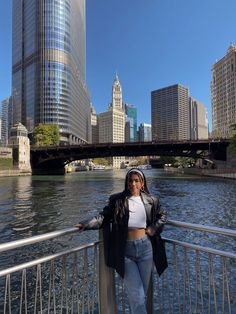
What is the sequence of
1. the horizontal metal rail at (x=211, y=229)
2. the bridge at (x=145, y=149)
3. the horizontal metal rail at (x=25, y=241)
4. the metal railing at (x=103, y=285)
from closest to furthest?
1. the horizontal metal rail at (x=25, y=241)
2. the horizontal metal rail at (x=211, y=229)
3. the metal railing at (x=103, y=285)
4. the bridge at (x=145, y=149)

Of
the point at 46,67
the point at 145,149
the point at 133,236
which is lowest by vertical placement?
the point at 133,236

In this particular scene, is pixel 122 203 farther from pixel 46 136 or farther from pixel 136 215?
pixel 46 136

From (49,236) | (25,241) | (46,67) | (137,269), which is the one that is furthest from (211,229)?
(46,67)

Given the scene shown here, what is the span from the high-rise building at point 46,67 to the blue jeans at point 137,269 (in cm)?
14581

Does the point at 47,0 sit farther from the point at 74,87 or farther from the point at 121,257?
the point at 121,257

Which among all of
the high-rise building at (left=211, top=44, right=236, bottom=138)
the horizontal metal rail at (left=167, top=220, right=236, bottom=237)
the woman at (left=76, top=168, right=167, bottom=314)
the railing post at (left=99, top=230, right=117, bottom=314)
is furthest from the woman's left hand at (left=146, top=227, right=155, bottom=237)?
the high-rise building at (left=211, top=44, right=236, bottom=138)

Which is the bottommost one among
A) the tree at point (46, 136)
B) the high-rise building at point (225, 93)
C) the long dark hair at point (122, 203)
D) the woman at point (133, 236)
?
the woman at point (133, 236)

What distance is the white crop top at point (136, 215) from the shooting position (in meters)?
3.90

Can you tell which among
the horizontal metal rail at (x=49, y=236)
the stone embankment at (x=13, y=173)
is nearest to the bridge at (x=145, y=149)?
the stone embankment at (x=13, y=173)

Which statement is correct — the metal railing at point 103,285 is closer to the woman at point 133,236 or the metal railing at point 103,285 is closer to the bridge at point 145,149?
the woman at point 133,236

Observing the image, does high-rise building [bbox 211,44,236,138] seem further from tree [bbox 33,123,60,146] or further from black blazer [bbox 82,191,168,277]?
black blazer [bbox 82,191,168,277]

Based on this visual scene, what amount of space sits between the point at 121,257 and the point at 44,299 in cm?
528

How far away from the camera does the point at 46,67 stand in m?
149

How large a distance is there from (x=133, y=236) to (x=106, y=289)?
2.49 feet
